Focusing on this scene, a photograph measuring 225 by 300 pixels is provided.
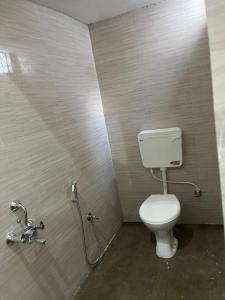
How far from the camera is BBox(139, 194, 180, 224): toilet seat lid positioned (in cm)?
196

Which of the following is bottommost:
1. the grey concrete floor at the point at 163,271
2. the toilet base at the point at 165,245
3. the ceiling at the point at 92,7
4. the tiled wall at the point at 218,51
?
the grey concrete floor at the point at 163,271

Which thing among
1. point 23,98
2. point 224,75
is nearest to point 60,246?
point 23,98

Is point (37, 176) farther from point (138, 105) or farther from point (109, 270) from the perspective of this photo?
point (138, 105)

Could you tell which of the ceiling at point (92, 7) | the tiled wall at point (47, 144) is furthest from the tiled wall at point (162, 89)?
the tiled wall at point (47, 144)

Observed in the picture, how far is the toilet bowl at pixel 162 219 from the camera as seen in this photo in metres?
1.95

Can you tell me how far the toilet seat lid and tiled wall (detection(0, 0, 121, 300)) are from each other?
0.48 meters

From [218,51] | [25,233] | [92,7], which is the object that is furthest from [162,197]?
[92,7]

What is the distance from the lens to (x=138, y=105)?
95.8 inches

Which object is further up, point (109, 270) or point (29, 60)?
point (29, 60)

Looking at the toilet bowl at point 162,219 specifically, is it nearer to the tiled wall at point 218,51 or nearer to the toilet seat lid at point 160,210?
the toilet seat lid at point 160,210

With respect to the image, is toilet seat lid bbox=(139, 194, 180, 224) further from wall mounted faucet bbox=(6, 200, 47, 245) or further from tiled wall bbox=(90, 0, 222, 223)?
wall mounted faucet bbox=(6, 200, 47, 245)

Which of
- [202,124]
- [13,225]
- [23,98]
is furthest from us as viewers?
[202,124]

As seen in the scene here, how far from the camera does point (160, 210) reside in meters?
2.07

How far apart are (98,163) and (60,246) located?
85cm
